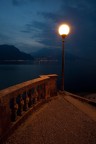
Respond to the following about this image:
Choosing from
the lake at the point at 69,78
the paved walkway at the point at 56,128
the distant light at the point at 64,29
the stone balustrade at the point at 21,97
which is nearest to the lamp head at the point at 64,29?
the distant light at the point at 64,29

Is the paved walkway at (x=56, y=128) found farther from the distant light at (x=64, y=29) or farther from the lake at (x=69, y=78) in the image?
the lake at (x=69, y=78)

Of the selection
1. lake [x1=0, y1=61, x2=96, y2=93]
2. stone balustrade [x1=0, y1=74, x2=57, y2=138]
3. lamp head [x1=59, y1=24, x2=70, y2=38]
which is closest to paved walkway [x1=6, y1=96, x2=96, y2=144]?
stone balustrade [x1=0, y1=74, x2=57, y2=138]

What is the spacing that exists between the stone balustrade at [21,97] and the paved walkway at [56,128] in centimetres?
38

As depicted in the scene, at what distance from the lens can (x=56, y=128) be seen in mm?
4895

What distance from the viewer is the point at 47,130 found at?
4.76 m

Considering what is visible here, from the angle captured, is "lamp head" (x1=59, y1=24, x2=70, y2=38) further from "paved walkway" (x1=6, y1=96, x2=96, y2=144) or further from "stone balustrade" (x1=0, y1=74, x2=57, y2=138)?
"paved walkway" (x1=6, y1=96, x2=96, y2=144)

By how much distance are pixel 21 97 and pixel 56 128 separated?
1.42m

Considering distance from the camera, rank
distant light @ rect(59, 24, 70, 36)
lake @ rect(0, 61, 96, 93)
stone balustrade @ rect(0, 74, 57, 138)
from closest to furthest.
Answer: stone balustrade @ rect(0, 74, 57, 138) → distant light @ rect(59, 24, 70, 36) → lake @ rect(0, 61, 96, 93)

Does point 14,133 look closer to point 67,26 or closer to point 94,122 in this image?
point 94,122

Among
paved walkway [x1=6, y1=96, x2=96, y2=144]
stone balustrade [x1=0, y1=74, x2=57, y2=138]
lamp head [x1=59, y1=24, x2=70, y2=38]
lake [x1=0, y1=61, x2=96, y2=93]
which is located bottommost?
lake [x1=0, y1=61, x2=96, y2=93]

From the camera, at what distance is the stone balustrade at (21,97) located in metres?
4.05

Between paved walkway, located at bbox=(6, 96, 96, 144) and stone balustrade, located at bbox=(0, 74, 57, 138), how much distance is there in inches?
14.9

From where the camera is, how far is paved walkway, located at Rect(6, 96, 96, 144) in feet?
14.0

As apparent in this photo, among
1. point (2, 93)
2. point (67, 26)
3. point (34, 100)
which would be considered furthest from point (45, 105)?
point (67, 26)
